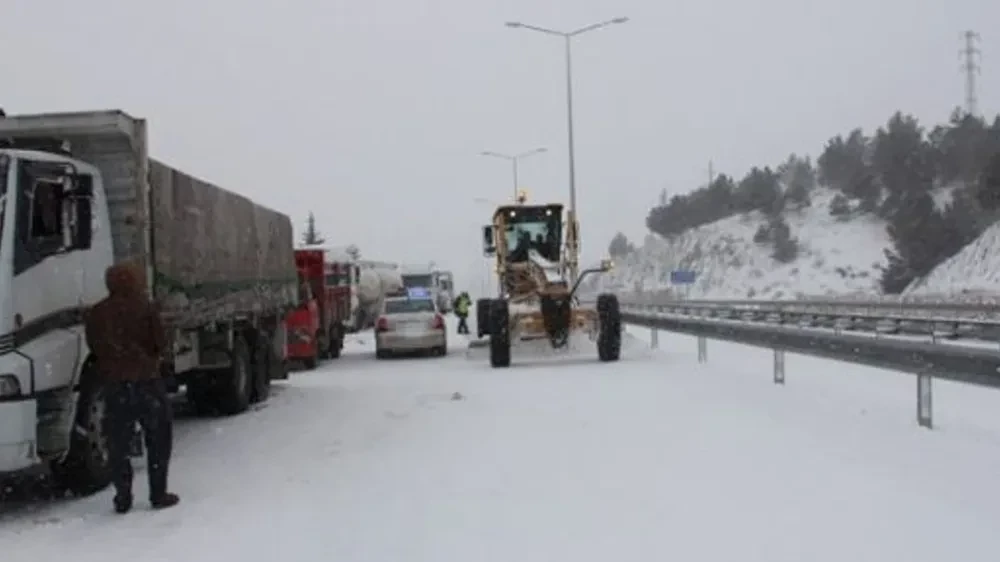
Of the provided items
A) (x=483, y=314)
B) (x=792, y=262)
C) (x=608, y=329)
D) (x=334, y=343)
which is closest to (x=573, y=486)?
(x=608, y=329)

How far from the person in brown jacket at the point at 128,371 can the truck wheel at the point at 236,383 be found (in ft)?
19.6

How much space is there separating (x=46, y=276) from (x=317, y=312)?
17154mm

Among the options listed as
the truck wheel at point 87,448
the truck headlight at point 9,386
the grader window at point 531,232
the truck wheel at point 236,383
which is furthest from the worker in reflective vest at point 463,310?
the truck headlight at point 9,386

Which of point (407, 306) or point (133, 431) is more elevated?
point (407, 306)

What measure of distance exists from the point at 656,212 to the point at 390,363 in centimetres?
12068

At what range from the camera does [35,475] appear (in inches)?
394

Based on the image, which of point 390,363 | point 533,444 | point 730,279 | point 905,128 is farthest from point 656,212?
point 533,444

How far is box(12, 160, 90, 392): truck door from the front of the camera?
8.19m

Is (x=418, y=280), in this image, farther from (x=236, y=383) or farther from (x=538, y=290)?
(x=236, y=383)

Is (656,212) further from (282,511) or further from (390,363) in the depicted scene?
(282,511)

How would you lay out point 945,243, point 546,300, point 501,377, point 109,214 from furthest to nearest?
point 945,243
point 546,300
point 501,377
point 109,214

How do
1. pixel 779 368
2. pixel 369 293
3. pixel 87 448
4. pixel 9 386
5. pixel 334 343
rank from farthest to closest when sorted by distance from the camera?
pixel 369 293, pixel 334 343, pixel 779 368, pixel 87 448, pixel 9 386

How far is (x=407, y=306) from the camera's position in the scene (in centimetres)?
2745

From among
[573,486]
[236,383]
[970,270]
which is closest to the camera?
[573,486]
